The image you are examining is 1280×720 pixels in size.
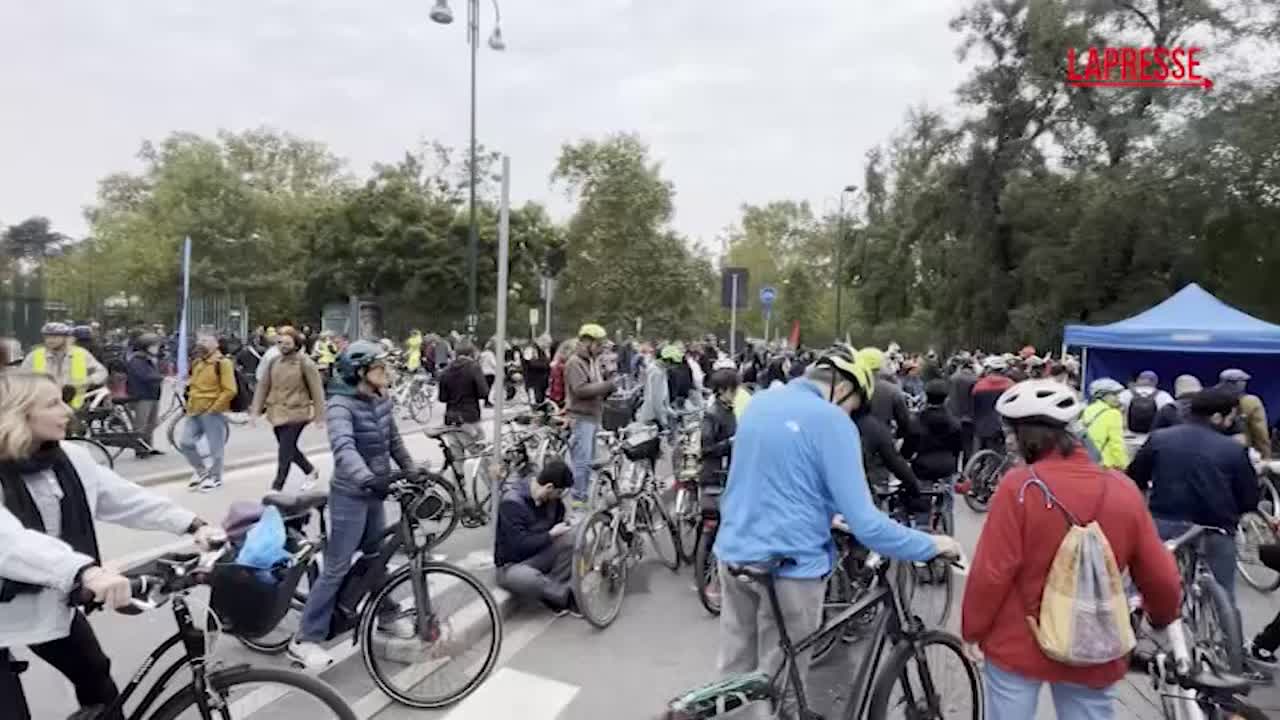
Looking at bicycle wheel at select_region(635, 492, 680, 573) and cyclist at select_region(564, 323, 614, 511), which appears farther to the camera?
Result: cyclist at select_region(564, 323, 614, 511)

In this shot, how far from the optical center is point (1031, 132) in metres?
31.2

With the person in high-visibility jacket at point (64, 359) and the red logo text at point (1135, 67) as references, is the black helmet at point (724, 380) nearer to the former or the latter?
the person in high-visibility jacket at point (64, 359)

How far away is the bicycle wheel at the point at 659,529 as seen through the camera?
270 inches

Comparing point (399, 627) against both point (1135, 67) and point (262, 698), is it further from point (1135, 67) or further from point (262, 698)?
point (1135, 67)

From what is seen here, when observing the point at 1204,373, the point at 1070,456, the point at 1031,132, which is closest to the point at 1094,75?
the point at 1031,132

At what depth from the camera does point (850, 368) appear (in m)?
3.91

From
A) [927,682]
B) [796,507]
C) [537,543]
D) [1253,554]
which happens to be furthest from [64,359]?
[1253,554]

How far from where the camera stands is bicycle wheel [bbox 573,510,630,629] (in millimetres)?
5734

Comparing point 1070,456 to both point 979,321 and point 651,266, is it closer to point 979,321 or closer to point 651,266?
point 979,321

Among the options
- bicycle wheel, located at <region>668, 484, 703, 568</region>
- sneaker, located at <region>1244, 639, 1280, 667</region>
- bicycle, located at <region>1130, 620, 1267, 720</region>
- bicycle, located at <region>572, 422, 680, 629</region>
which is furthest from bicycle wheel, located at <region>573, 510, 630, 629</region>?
sneaker, located at <region>1244, 639, 1280, 667</region>

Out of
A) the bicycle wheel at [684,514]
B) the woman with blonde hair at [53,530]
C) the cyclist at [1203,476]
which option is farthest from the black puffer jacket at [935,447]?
the woman with blonde hair at [53,530]

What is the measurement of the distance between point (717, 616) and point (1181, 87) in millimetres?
26923

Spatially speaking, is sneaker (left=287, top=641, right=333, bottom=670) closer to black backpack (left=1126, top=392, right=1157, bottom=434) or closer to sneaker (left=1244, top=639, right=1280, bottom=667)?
sneaker (left=1244, top=639, right=1280, bottom=667)

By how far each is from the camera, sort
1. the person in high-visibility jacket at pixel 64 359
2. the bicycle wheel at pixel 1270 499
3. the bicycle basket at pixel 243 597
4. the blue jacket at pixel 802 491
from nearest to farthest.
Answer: the bicycle basket at pixel 243 597, the blue jacket at pixel 802 491, the bicycle wheel at pixel 1270 499, the person in high-visibility jacket at pixel 64 359
